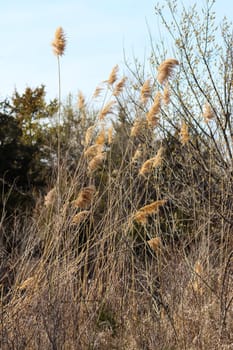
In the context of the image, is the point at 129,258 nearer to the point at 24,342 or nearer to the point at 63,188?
the point at 63,188

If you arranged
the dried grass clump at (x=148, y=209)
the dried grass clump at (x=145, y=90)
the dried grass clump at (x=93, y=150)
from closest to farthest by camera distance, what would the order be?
the dried grass clump at (x=148, y=209) → the dried grass clump at (x=93, y=150) → the dried grass clump at (x=145, y=90)

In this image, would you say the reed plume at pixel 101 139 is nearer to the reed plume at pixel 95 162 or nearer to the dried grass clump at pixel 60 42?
the reed plume at pixel 95 162

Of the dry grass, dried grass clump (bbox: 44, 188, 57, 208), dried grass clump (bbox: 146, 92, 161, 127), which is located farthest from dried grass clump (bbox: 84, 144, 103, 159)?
dried grass clump (bbox: 146, 92, 161, 127)

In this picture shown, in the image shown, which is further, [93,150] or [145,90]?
[145,90]

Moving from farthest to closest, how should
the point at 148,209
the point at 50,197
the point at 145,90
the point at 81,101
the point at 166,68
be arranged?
the point at 81,101 → the point at 145,90 → the point at 166,68 → the point at 50,197 → the point at 148,209

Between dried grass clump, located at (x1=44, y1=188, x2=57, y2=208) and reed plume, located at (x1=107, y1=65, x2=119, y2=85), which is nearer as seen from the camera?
dried grass clump, located at (x1=44, y1=188, x2=57, y2=208)

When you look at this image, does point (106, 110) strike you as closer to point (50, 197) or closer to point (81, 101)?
point (81, 101)

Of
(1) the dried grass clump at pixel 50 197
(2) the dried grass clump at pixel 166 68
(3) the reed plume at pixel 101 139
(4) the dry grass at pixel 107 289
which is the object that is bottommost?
(4) the dry grass at pixel 107 289

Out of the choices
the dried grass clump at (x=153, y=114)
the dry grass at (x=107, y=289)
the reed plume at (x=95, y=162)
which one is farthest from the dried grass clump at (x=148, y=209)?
the dried grass clump at (x=153, y=114)

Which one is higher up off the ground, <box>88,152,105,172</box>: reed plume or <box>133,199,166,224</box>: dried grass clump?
<box>88,152,105,172</box>: reed plume

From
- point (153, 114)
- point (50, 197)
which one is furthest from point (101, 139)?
point (50, 197)

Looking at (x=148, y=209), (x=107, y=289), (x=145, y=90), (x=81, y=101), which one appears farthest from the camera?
(x=81, y=101)

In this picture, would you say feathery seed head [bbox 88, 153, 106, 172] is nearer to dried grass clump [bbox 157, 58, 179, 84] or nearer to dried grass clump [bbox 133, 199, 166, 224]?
dried grass clump [bbox 133, 199, 166, 224]

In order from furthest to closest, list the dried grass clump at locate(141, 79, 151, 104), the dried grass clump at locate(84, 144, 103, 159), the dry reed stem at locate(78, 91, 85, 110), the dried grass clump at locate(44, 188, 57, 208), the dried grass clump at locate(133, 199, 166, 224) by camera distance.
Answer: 1. the dry reed stem at locate(78, 91, 85, 110)
2. the dried grass clump at locate(141, 79, 151, 104)
3. the dried grass clump at locate(84, 144, 103, 159)
4. the dried grass clump at locate(44, 188, 57, 208)
5. the dried grass clump at locate(133, 199, 166, 224)
